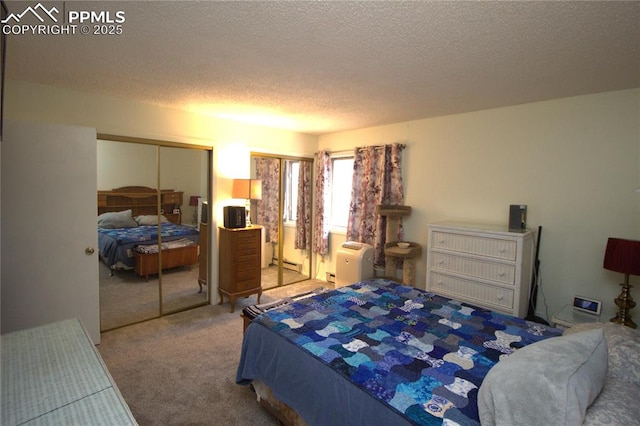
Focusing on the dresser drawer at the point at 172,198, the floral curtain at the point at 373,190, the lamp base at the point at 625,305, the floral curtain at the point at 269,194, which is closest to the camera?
the lamp base at the point at 625,305

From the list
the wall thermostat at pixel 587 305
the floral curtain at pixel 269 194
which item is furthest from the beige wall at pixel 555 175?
the floral curtain at pixel 269 194

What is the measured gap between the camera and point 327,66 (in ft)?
7.36

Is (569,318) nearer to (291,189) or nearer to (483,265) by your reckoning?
(483,265)

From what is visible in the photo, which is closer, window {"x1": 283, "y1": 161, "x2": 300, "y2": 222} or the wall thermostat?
the wall thermostat

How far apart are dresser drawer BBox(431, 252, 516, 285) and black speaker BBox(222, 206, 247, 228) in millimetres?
2327

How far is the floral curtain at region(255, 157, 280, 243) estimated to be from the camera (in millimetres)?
4543

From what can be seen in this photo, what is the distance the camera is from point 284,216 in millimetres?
4945

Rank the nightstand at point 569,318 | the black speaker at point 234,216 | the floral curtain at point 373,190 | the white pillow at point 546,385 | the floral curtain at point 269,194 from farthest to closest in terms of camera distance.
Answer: the floral curtain at point 269,194, the floral curtain at point 373,190, the black speaker at point 234,216, the nightstand at point 569,318, the white pillow at point 546,385

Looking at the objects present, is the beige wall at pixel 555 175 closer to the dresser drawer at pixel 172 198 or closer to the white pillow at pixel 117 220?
the dresser drawer at pixel 172 198

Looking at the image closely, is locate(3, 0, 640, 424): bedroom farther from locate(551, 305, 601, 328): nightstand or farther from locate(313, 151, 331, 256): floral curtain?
locate(313, 151, 331, 256): floral curtain

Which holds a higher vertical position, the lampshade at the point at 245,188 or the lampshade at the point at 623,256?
the lampshade at the point at 245,188

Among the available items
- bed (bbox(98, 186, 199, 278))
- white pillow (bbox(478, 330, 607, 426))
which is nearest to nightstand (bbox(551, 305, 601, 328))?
white pillow (bbox(478, 330, 607, 426))

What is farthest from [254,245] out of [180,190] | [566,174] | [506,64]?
[566,174]

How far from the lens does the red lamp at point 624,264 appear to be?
7.77ft
